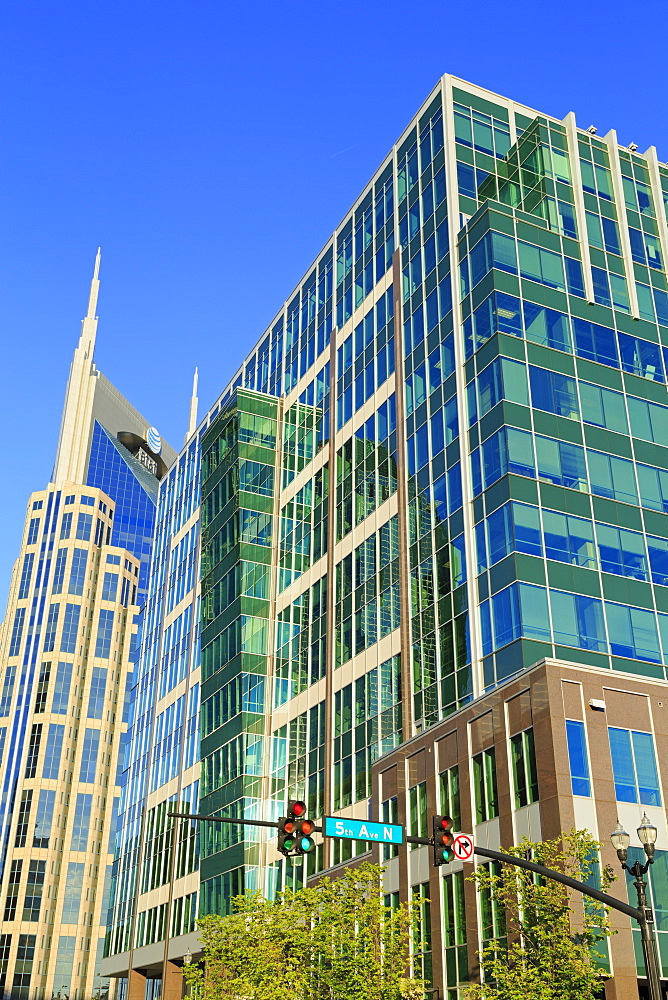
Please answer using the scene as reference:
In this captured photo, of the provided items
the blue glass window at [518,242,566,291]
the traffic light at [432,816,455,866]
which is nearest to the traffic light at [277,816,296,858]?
the traffic light at [432,816,455,866]

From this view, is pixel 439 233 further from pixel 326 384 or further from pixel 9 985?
pixel 9 985

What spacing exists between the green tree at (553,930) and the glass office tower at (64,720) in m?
121

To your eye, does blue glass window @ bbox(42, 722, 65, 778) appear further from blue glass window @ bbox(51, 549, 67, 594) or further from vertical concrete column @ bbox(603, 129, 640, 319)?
vertical concrete column @ bbox(603, 129, 640, 319)

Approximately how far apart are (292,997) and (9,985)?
130 meters

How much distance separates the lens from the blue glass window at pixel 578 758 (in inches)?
1312

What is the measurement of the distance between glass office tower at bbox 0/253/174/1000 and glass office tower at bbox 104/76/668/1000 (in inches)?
3451

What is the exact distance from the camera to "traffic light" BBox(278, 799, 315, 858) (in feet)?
71.2

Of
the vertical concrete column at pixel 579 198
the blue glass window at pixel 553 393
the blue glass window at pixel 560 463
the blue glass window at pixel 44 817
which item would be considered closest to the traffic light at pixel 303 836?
the blue glass window at pixel 560 463

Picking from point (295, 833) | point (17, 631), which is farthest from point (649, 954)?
point (17, 631)

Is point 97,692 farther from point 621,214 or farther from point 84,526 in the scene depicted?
point 621,214

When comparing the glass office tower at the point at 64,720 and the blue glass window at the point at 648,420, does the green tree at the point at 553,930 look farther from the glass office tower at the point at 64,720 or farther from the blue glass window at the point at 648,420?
the glass office tower at the point at 64,720

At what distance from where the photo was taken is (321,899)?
37781 millimetres

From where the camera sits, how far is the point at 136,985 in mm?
74875

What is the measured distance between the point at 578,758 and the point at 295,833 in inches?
579
